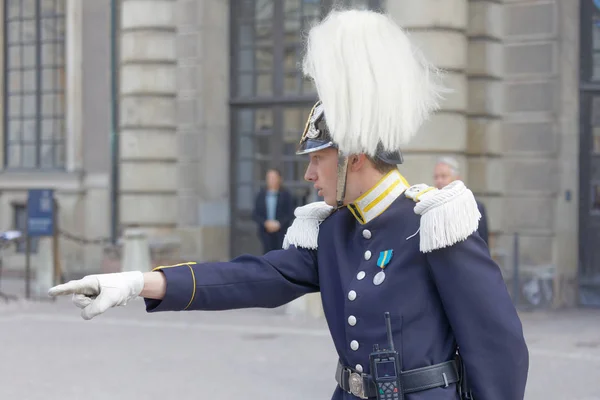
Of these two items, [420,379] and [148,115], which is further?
[148,115]

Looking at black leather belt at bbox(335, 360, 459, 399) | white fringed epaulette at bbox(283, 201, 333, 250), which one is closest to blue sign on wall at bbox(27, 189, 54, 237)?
white fringed epaulette at bbox(283, 201, 333, 250)

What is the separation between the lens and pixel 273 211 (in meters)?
12.1

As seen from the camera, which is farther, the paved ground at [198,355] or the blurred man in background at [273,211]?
the blurred man in background at [273,211]

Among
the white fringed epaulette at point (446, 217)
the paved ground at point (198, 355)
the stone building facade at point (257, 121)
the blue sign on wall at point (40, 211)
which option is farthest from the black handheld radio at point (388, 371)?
the blue sign on wall at point (40, 211)

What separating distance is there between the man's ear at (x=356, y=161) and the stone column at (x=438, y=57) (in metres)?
8.45

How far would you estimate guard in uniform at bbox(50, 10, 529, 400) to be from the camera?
271 centimetres

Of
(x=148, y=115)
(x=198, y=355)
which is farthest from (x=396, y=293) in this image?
(x=148, y=115)

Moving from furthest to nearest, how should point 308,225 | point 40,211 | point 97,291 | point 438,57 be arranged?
point 40,211, point 438,57, point 308,225, point 97,291

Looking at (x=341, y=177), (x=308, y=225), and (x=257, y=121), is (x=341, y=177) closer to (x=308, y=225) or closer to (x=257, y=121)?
(x=308, y=225)

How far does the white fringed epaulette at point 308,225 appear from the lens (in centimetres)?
312

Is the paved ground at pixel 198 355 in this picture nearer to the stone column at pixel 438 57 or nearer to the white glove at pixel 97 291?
the stone column at pixel 438 57

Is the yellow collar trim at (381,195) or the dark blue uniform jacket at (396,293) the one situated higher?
the yellow collar trim at (381,195)

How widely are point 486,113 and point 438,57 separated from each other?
1.00 m

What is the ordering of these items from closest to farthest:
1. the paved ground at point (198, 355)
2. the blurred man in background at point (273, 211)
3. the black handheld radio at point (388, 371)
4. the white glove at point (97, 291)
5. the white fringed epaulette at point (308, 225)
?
the white glove at point (97, 291) → the black handheld radio at point (388, 371) → the white fringed epaulette at point (308, 225) → the paved ground at point (198, 355) → the blurred man in background at point (273, 211)
